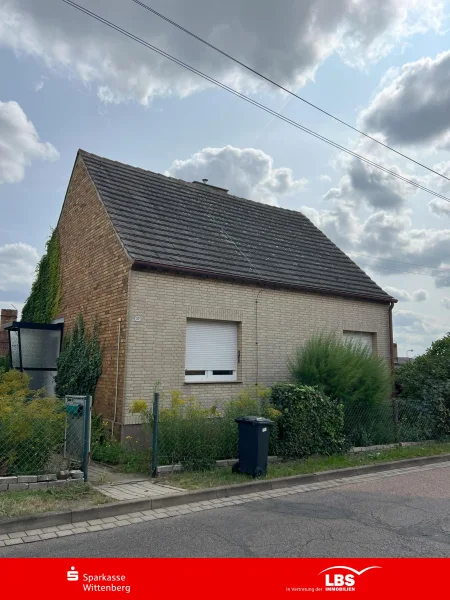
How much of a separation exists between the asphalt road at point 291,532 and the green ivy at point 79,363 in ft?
18.3

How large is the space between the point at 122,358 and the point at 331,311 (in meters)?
6.76

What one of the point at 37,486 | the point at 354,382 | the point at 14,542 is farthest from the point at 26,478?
Result: the point at 354,382

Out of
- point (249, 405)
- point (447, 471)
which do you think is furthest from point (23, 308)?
point (447, 471)

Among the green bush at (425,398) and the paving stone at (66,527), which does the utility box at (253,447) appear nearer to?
the paving stone at (66,527)

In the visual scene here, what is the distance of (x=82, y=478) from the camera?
7566 mm

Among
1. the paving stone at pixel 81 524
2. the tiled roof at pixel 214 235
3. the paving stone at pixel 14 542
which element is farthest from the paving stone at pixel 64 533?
the tiled roof at pixel 214 235

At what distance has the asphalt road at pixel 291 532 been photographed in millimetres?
5004

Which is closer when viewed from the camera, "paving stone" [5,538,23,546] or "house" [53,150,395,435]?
"paving stone" [5,538,23,546]

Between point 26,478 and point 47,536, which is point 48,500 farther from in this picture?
point 47,536

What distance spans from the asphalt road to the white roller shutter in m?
4.72

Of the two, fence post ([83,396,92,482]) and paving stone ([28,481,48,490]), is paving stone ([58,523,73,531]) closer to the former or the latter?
paving stone ([28,481,48,490])
